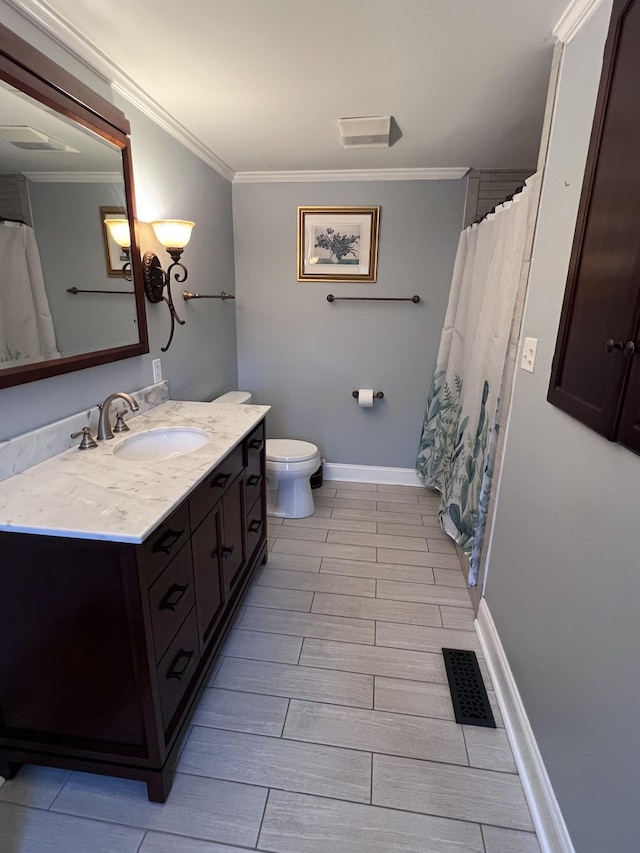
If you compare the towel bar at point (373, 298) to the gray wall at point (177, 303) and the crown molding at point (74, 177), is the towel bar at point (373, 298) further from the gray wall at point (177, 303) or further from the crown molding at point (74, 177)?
the crown molding at point (74, 177)

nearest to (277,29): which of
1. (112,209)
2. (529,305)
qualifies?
(112,209)

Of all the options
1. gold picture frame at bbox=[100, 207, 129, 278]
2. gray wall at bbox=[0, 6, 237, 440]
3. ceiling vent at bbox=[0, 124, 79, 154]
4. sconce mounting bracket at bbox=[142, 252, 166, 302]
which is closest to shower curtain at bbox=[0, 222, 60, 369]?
gray wall at bbox=[0, 6, 237, 440]

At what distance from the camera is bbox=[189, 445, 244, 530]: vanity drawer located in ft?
4.48

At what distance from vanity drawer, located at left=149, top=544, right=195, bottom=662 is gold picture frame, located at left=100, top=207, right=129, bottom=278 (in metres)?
1.14

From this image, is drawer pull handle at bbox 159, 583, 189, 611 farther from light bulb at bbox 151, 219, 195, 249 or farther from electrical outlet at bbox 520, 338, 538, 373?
light bulb at bbox 151, 219, 195, 249

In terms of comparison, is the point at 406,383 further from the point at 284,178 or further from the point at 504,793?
the point at 504,793

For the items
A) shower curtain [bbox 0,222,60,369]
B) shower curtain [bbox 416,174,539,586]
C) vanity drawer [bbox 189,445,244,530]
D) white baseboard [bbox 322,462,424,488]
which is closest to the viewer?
shower curtain [bbox 0,222,60,369]

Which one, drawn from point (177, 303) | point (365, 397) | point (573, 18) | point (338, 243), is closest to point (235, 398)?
point (177, 303)

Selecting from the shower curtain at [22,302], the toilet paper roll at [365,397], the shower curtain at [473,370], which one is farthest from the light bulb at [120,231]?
the toilet paper roll at [365,397]

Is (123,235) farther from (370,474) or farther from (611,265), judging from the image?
(370,474)

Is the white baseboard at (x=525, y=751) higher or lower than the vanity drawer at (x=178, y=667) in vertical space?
lower

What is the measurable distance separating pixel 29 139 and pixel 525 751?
95.1 inches

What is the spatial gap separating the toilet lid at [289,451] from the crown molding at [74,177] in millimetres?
1599

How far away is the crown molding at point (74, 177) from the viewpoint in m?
1.35
